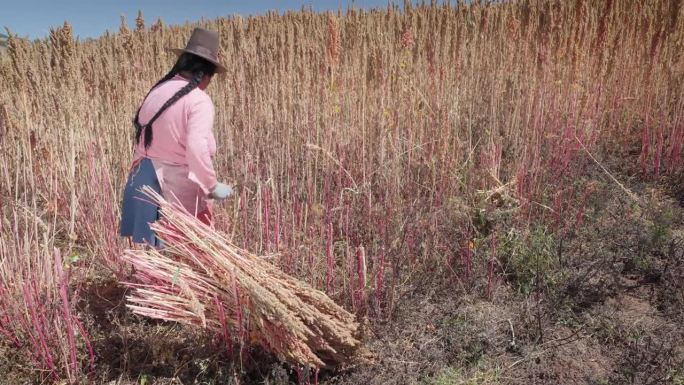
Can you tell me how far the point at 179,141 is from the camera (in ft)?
7.14

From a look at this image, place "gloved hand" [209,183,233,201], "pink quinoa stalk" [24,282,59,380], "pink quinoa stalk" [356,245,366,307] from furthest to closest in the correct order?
"gloved hand" [209,183,233,201], "pink quinoa stalk" [356,245,366,307], "pink quinoa stalk" [24,282,59,380]

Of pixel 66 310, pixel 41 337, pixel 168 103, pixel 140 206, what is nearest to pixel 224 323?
pixel 66 310

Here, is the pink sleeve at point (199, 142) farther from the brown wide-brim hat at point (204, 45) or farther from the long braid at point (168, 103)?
the brown wide-brim hat at point (204, 45)

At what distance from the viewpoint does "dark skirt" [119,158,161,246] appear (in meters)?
2.24

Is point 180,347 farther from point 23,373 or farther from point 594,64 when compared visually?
point 594,64

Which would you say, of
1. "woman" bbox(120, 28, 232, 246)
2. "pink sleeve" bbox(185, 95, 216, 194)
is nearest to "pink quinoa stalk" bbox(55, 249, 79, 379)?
"woman" bbox(120, 28, 232, 246)

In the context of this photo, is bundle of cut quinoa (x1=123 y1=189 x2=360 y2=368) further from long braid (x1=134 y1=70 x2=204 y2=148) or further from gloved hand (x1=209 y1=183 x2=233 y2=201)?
long braid (x1=134 y1=70 x2=204 y2=148)

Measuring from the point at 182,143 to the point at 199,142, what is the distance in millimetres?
→ 144

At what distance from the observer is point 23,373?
1.97 m

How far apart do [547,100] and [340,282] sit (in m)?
2.71

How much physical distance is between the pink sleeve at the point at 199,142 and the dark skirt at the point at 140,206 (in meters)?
0.25

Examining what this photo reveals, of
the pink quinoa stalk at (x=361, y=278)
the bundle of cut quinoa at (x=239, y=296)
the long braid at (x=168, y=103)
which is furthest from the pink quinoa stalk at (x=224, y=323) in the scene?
the long braid at (x=168, y=103)

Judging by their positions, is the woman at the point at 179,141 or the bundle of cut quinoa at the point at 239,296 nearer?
the bundle of cut quinoa at the point at 239,296

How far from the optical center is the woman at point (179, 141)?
6.89ft
